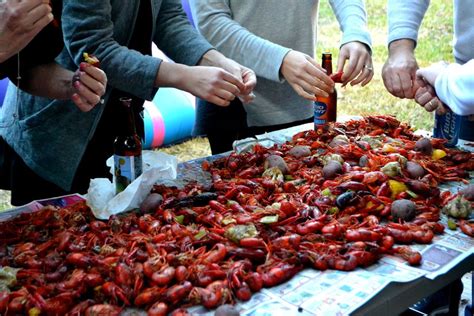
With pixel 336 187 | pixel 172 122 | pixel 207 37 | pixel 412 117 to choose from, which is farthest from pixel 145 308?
pixel 412 117

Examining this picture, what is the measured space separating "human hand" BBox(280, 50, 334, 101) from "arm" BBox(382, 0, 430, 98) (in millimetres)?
266

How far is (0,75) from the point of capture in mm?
2021

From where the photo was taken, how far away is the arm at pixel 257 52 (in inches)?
95.6

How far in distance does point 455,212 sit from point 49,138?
1424 mm

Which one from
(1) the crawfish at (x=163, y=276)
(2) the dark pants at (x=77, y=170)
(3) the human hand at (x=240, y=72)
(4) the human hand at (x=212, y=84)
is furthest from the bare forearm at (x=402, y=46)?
(1) the crawfish at (x=163, y=276)

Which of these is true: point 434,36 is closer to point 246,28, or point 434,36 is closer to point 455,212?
point 246,28

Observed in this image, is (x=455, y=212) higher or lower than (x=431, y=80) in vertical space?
lower

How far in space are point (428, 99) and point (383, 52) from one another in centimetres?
569

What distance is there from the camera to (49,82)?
207 centimetres

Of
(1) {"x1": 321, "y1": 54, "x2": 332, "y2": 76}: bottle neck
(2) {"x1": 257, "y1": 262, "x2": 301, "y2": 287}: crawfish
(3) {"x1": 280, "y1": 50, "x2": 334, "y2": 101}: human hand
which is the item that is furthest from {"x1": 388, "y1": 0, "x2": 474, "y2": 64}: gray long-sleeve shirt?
(2) {"x1": 257, "y1": 262, "x2": 301, "y2": 287}: crawfish

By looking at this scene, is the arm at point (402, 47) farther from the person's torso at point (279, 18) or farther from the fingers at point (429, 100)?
the person's torso at point (279, 18)

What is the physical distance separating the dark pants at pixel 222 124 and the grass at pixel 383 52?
3.32 meters

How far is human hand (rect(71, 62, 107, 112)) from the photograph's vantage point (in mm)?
1952

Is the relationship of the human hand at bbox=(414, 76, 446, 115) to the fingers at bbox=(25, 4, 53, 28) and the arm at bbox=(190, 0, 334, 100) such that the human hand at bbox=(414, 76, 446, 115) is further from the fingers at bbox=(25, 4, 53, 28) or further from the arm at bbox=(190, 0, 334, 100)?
the fingers at bbox=(25, 4, 53, 28)
